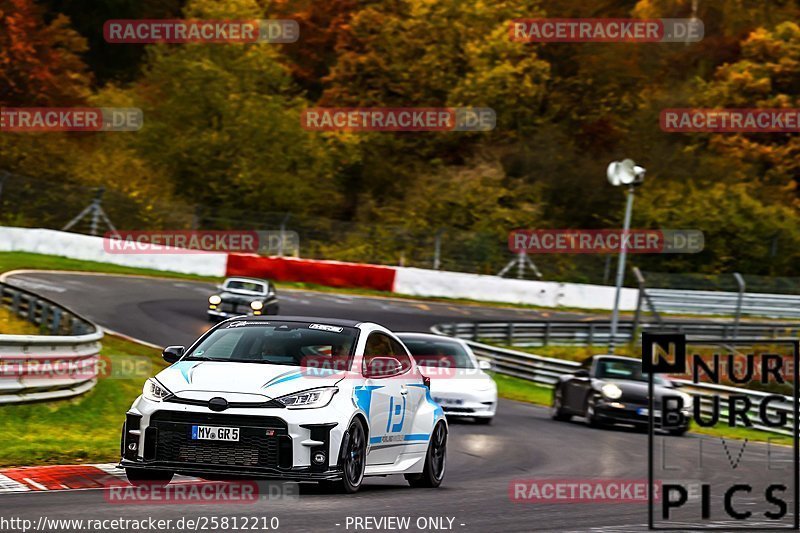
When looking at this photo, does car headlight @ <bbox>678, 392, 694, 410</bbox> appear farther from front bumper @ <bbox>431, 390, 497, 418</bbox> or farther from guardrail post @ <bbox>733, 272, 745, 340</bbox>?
guardrail post @ <bbox>733, 272, 745, 340</bbox>

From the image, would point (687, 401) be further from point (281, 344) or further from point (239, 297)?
point (239, 297)

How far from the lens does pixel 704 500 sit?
30.9ft

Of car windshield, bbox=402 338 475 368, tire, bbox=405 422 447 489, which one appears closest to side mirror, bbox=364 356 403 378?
tire, bbox=405 422 447 489

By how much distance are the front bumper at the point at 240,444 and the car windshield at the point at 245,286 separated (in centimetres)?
2273

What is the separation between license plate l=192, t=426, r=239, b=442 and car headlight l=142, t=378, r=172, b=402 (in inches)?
16.7

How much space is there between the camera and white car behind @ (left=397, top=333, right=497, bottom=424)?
68.0 ft

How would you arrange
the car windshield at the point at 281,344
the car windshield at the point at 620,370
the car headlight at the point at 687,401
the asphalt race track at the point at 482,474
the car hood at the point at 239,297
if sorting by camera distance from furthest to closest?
the car hood at the point at 239,297 < the car windshield at the point at 620,370 < the car headlight at the point at 687,401 < the car windshield at the point at 281,344 < the asphalt race track at the point at 482,474

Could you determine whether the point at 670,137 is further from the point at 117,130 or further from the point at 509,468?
the point at 509,468

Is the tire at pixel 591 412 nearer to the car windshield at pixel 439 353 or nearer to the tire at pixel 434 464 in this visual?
the car windshield at pixel 439 353

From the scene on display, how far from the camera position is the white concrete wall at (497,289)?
4350 centimetres

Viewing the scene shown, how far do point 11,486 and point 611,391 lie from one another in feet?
44.1

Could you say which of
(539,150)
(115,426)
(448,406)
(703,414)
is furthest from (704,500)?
(539,150)

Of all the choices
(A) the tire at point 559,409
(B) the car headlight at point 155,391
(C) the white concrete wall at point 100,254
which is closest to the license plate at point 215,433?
(B) the car headlight at point 155,391

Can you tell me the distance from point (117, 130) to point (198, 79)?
14.4ft
